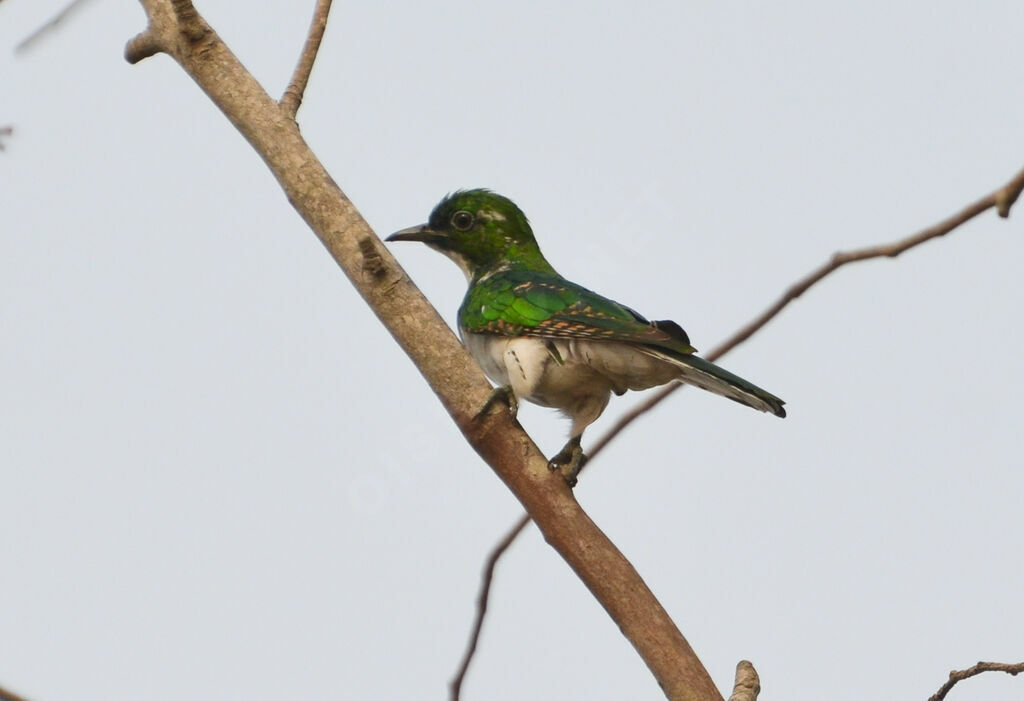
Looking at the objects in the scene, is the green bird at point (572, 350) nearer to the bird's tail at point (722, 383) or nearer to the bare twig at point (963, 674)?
the bird's tail at point (722, 383)

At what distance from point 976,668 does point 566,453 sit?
87.5 inches

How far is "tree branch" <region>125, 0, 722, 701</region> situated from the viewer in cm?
363

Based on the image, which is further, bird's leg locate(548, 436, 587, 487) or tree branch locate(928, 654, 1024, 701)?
bird's leg locate(548, 436, 587, 487)

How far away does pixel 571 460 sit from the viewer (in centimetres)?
516

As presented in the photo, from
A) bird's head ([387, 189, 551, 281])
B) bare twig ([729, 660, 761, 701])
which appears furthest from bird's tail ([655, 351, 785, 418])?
bird's head ([387, 189, 551, 281])

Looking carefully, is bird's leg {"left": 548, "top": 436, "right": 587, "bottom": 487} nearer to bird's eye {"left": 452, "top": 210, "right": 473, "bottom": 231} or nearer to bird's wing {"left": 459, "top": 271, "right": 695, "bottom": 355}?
bird's wing {"left": 459, "top": 271, "right": 695, "bottom": 355}

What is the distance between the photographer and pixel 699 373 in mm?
5246

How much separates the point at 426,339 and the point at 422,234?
3295mm

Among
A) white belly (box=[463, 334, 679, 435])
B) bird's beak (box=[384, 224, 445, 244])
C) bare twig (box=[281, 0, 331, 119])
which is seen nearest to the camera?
bare twig (box=[281, 0, 331, 119])

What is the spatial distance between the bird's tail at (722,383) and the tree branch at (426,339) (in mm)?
924

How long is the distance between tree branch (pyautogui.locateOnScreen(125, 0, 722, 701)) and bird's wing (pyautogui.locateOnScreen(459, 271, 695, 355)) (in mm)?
1389

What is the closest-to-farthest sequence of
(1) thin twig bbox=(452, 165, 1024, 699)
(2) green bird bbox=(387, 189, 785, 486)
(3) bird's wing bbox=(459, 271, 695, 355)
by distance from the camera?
1. (1) thin twig bbox=(452, 165, 1024, 699)
2. (2) green bird bbox=(387, 189, 785, 486)
3. (3) bird's wing bbox=(459, 271, 695, 355)

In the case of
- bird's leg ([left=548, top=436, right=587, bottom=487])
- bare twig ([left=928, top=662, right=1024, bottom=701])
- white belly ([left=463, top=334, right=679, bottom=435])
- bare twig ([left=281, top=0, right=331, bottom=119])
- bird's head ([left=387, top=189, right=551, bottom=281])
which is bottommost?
bare twig ([left=928, top=662, right=1024, bottom=701])

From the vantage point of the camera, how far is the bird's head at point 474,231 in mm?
7411
